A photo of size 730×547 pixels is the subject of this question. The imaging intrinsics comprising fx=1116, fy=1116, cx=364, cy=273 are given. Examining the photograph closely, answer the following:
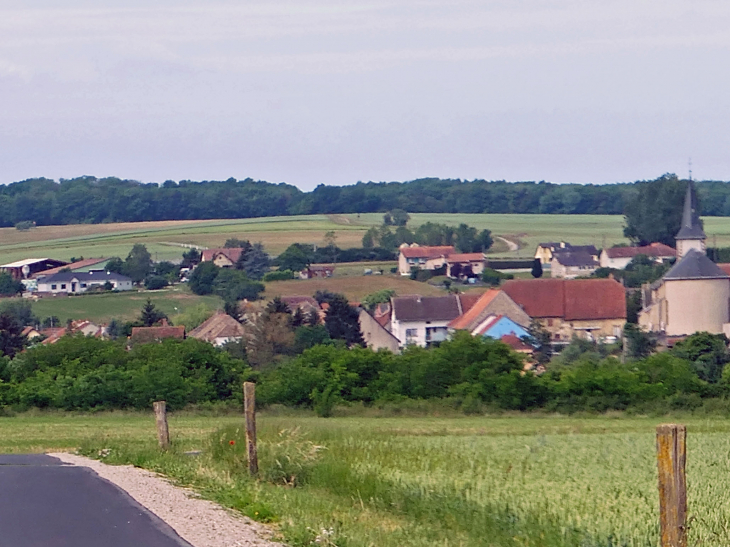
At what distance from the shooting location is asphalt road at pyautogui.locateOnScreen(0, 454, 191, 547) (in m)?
9.70

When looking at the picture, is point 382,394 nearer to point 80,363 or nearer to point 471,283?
point 80,363

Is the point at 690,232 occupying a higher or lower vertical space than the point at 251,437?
lower

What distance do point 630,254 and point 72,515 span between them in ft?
365

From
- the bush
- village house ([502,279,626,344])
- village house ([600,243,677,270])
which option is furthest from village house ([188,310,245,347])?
village house ([600,243,677,270])

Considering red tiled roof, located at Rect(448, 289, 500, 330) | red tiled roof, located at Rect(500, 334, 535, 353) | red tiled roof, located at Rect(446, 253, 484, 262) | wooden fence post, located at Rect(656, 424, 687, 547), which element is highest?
wooden fence post, located at Rect(656, 424, 687, 547)

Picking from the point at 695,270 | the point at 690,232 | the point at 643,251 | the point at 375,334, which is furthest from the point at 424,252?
the point at 695,270

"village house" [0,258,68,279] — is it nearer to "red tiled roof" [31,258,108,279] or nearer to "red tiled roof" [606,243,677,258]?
"red tiled roof" [31,258,108,279]

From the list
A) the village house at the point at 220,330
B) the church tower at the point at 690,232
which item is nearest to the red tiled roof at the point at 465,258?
the church tower at the point at 690,232

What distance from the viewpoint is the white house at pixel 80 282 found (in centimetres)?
9731

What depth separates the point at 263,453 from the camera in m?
14.9

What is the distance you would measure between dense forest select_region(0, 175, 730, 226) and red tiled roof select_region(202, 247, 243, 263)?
150 feet

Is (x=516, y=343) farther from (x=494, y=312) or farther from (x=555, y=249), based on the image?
(x=555, y=249)

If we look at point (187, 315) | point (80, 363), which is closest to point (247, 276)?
point (187, 315)

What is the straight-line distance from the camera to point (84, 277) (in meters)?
100
